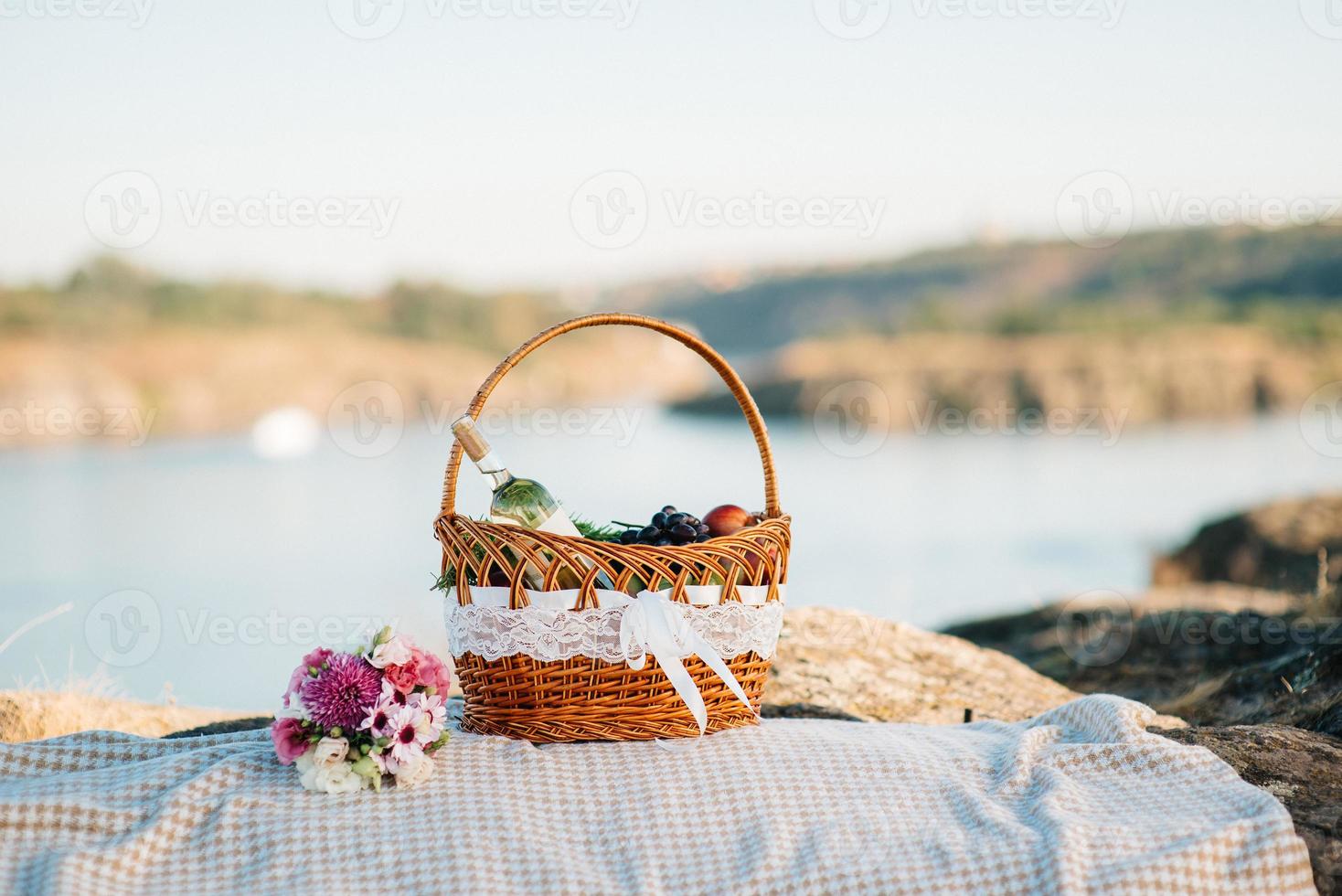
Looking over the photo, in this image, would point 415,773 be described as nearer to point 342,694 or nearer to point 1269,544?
point 342,694

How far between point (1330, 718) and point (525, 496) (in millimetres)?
2041

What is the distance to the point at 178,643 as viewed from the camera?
8.73m

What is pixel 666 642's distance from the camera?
7.92ft

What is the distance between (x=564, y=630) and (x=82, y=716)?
2410mm

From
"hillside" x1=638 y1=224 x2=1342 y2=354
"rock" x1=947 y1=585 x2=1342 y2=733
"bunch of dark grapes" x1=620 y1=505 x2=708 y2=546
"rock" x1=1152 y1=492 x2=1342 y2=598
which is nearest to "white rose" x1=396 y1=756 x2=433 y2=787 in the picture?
"bunch of dark grapes" x1=620 y1=505 x2=708 y2=546

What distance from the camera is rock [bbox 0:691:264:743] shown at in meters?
3.89

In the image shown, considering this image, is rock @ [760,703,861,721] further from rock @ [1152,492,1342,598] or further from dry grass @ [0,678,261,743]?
rock @ [1152,492,1342,598]

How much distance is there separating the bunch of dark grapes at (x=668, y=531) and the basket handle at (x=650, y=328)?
0.79ft

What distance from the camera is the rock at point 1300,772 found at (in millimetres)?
2188

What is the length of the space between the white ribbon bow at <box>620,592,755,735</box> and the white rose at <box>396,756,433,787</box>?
1.47 ft

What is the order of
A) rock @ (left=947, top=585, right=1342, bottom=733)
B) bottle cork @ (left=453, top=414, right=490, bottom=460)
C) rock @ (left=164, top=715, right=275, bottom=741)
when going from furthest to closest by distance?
rock @ (left=947, top=585, right=1342, bottom=733) → rock @ (left=164, top=715, right=275, bottom=741) → bottle cork @ (left=453, top=414, right=490, bottom=460)

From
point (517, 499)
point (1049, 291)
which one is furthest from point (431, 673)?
point (1049, 291)

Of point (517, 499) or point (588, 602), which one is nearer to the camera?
point (588, 602)

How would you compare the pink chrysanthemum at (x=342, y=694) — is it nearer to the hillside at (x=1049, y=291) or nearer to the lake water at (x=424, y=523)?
the lake water at (x=424, y=523)
